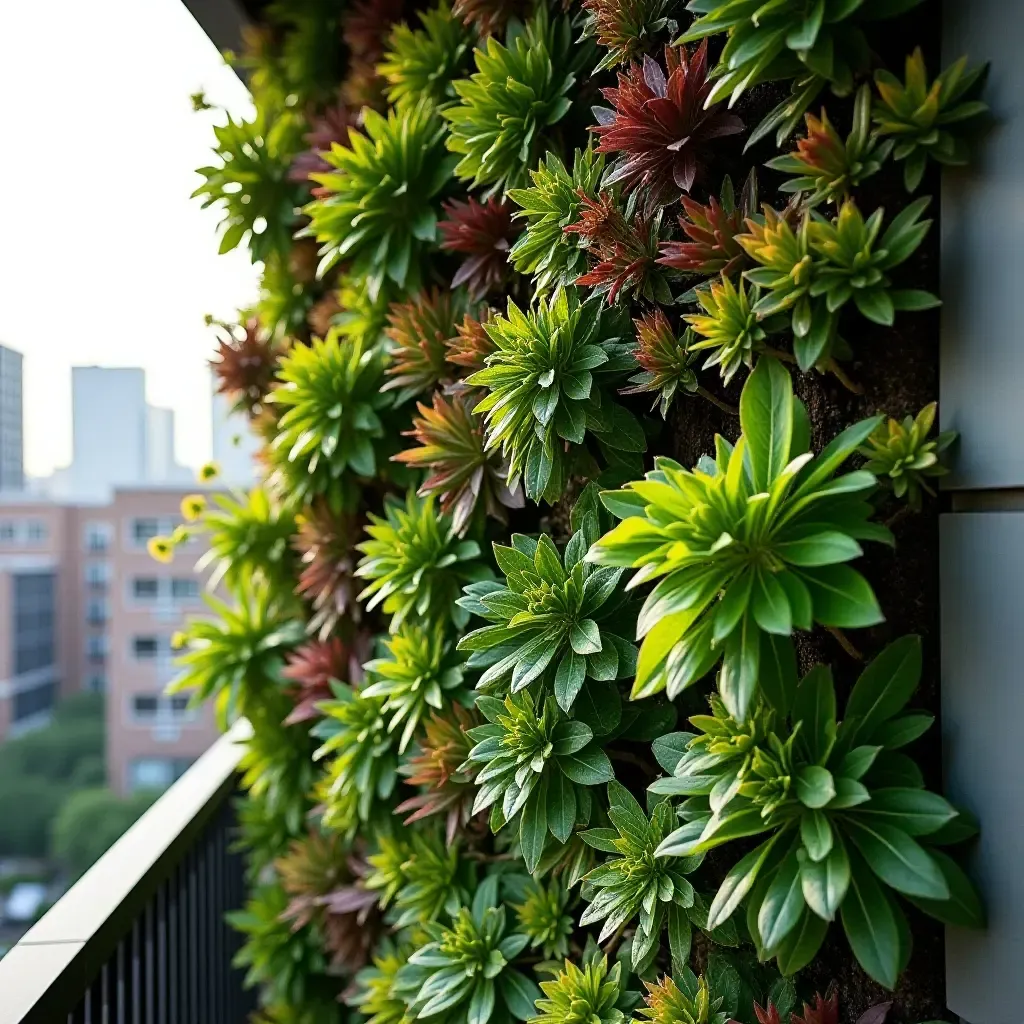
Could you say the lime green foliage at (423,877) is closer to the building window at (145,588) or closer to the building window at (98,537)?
the building window at (145,588)

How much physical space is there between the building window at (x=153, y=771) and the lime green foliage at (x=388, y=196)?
6.28 ft

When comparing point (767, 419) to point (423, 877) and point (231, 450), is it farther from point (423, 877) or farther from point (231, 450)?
point (231, 450)

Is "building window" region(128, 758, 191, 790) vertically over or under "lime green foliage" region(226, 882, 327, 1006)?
over

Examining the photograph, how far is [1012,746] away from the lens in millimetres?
772

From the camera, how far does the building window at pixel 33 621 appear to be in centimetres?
236

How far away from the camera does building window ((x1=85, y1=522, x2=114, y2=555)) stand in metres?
2.65

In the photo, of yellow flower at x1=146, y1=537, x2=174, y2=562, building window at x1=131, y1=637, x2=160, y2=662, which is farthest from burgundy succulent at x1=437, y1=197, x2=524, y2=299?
building window at x1=131, y1=637, x2=160, y2=662

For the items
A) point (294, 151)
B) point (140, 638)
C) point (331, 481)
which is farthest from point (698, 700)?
point (140, 638)

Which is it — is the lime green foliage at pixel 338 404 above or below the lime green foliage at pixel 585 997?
above

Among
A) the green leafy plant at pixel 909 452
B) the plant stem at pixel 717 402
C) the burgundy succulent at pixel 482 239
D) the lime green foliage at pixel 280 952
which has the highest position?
the burgundy succulent at pixel 482 239

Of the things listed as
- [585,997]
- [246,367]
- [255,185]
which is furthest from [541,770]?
[255,185]

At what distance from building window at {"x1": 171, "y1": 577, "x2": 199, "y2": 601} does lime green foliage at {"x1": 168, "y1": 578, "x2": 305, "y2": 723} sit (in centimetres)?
66

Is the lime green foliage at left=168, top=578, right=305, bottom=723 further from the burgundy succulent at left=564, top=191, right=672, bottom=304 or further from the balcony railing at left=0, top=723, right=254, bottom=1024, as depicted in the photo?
the burgundy succulent at left=564, top=191, right=672, bottom=304

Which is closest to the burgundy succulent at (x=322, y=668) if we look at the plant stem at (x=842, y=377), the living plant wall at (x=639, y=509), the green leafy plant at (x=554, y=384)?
the living plant wall at (x=639, y=509)
